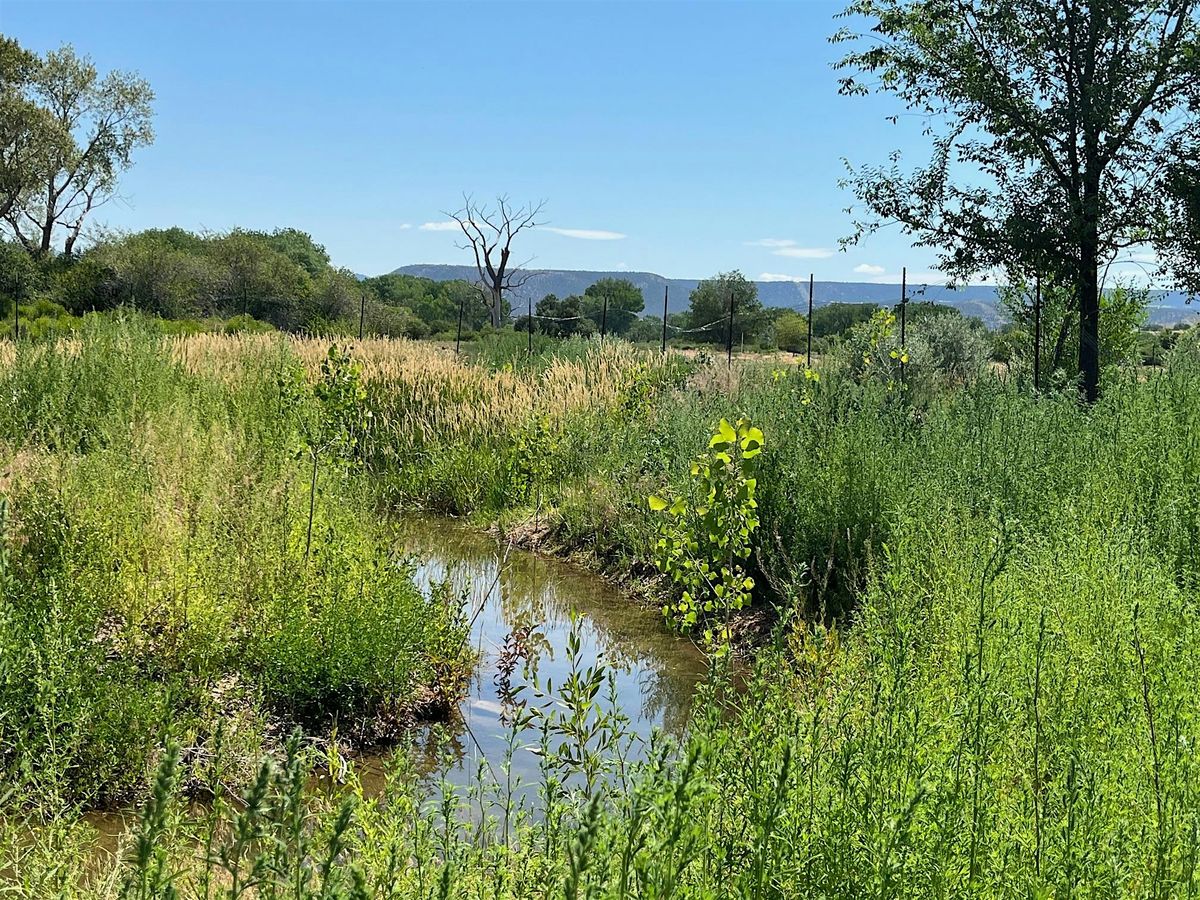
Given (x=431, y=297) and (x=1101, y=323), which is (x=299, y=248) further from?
(x=1101, y=323)

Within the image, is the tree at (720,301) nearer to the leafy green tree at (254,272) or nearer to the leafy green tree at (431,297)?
the leafy green tree at (431,297)

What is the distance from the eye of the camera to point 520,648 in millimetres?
5996

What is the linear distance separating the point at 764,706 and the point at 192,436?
514 centimetres

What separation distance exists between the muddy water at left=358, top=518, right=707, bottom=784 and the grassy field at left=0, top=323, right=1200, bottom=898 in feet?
0.82

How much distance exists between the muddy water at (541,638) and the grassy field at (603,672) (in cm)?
25

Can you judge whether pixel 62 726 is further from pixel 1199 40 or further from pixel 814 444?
pixel 1199 40

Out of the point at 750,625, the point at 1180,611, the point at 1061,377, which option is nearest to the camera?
the point at 1180,611

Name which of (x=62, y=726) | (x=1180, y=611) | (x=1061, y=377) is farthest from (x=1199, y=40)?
(x=62, y=726)

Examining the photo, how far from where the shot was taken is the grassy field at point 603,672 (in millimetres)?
2301

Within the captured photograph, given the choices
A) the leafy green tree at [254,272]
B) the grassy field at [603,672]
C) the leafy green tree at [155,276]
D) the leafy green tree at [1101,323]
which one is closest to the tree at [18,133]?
the leafy green tree at [155,276]

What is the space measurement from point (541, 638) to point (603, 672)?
2509mm

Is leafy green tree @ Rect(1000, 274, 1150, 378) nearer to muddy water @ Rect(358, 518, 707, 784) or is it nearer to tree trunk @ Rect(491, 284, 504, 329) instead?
muddy water @ Rect(358, 518, 707, 784)

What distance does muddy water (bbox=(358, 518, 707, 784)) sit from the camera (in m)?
5.14

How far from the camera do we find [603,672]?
3822 millimetres
